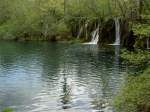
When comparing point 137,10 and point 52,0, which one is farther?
point 52,0

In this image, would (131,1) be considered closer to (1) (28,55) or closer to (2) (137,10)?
(2) (137,10)

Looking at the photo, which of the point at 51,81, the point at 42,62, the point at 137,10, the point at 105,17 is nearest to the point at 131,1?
the point at 137,10

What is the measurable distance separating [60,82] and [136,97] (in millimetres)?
14594

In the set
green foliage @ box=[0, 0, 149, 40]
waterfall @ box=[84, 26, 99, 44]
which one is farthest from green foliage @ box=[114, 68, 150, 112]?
green foliage @ box=[0, 0, 149, 40]

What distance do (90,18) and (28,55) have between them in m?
28.1

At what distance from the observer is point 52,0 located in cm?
9369

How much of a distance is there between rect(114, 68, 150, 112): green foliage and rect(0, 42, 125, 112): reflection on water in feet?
11.7

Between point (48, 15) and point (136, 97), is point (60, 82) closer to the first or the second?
point (136, 97)

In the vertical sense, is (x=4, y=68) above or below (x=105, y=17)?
below

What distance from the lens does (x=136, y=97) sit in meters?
20.7

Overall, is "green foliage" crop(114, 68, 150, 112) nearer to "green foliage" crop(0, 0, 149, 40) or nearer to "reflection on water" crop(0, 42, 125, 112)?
"reflection on water" crop(0, 42, 125, 112)

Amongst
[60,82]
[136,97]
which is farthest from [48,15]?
[136,97]

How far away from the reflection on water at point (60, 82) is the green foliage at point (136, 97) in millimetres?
3557

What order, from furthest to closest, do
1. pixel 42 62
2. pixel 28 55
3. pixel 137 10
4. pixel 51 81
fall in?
pixel 137 10, pixel 28 55, pixel 42 62, pixel 51 81
